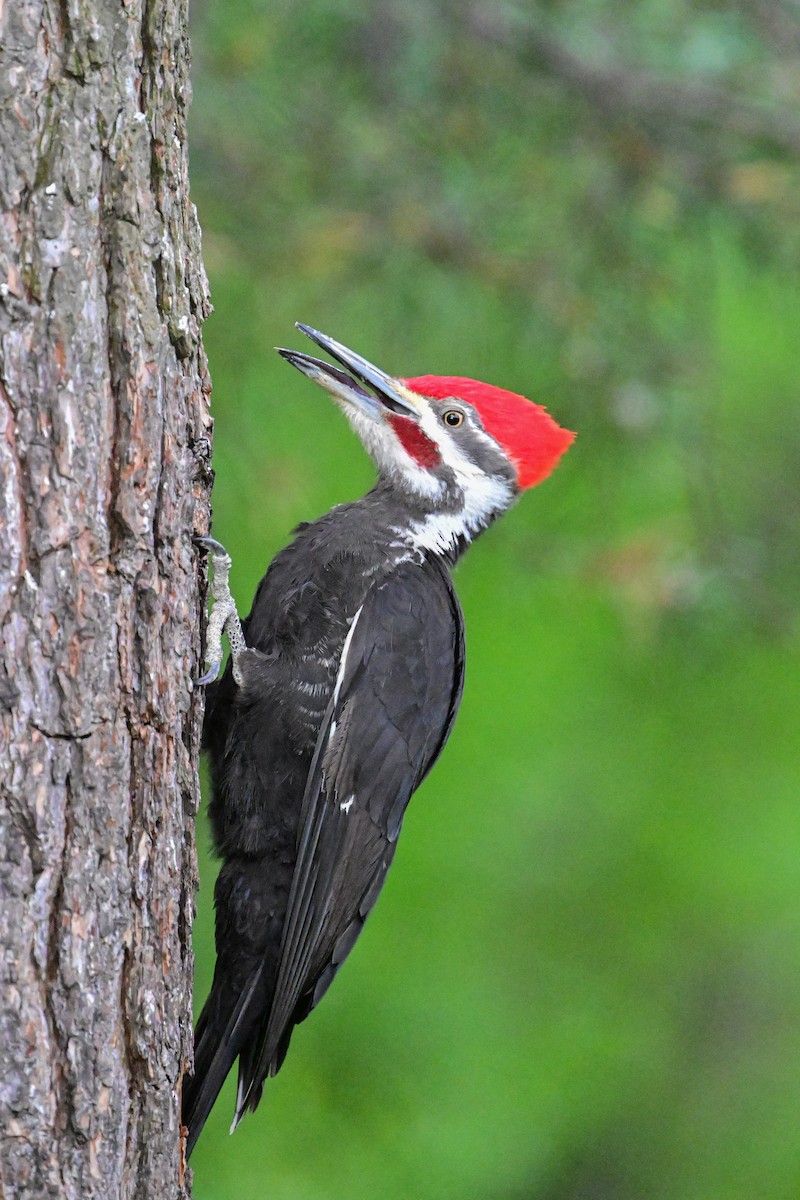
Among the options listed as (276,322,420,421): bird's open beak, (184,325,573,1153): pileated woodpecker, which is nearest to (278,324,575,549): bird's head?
(276,322,420,421): bird's open beak

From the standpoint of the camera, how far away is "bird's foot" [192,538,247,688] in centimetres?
257

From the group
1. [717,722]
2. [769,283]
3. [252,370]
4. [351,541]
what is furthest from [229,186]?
[717,722]

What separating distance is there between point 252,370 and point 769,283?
194 cm

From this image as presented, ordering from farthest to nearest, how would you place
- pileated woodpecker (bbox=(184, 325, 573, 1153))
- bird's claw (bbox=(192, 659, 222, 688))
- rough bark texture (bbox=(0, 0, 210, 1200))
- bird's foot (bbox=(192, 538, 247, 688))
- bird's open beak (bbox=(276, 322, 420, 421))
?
1. bird's open beak (bbox=(276, 322, 420, 421))
2. pileated woodpecker (bbox=(184, 325, 573, 1153))
3. bird's foot (bbox=(192, 538, 247, 688))
4. bird's claw (bbox=(192, 659, 222, 688))
5. rough bark texture (bbox=(0, 0, 210, 1200))

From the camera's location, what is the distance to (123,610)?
6.32 feet

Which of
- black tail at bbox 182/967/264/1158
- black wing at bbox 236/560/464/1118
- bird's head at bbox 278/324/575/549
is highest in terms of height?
bird's head at bbox 278/324/575/549

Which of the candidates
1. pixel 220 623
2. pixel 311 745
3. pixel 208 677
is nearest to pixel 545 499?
pixel 311 745

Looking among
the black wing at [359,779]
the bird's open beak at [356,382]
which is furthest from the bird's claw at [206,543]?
the bird's open beak at [356,382]

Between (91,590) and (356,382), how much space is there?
1.43m

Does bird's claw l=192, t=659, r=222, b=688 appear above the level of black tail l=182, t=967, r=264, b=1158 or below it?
above

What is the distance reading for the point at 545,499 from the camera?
4.52m

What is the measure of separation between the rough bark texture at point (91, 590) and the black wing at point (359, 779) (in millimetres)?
622

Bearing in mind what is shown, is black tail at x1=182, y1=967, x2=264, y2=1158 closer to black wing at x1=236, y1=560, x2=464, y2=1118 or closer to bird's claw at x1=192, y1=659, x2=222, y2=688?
black wing at x1=236, y1=560, x2=464, y2=1118

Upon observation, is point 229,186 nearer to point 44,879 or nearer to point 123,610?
point 123,610
